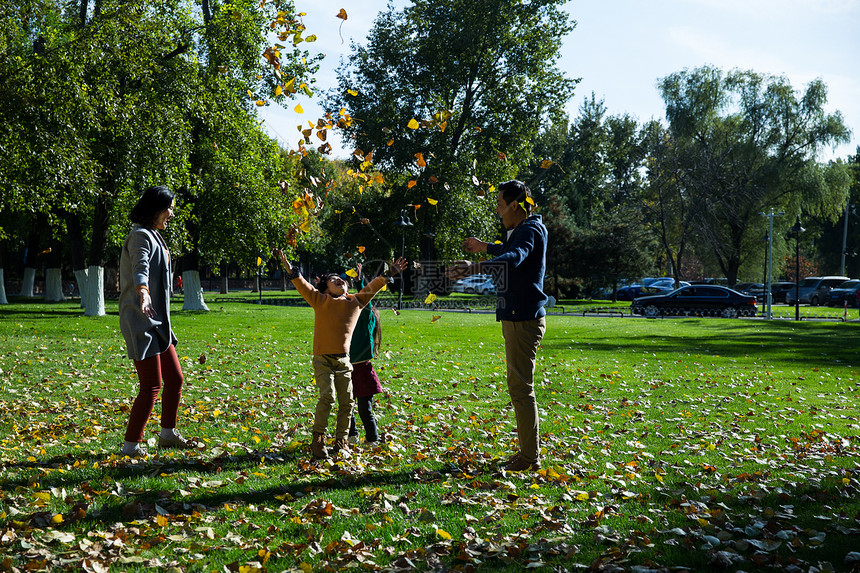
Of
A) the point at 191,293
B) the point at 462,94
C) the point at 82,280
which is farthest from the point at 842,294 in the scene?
the point at 82,280

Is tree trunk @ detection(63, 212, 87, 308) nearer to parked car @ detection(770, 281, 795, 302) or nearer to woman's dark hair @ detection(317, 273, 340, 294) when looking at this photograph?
woman's dark hair @ detection(317, 273, 340, 294)

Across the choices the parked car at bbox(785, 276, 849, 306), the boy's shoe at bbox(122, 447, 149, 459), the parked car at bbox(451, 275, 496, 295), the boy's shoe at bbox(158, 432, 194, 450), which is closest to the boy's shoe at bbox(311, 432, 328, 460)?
the boy's shoe at bbox(158, 432, 194, 450)

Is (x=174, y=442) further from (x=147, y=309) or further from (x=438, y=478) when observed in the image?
(x=438, y=478)

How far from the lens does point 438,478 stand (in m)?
5.39

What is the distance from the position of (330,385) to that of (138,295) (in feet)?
5.61

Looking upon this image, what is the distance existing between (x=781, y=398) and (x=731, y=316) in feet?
75.0

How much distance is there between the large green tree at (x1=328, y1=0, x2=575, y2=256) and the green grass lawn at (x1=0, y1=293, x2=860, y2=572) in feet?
80.0

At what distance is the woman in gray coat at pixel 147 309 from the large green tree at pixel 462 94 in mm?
28489

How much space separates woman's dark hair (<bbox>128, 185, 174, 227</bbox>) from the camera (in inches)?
213

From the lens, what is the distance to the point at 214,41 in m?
23.6

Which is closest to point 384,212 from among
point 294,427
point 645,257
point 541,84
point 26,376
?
point 541,84

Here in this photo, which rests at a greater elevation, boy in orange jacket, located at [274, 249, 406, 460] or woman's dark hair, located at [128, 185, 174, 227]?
woman's dark hair, located at [128, 185, 174, 227]

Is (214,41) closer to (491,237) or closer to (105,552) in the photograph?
(491,237)

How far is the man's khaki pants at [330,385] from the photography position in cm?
573
